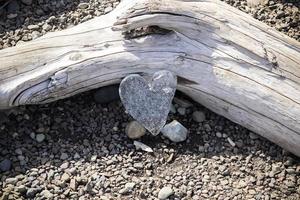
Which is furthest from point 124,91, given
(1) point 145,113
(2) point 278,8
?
(2) point 278,8

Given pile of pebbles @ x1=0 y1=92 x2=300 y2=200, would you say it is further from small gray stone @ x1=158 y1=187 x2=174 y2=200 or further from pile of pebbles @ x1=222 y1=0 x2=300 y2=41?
pile of pebbles @ x1=222 y1=0 x2=300 y2=41

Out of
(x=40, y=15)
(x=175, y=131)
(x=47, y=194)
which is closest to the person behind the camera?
(x=47, y=194)

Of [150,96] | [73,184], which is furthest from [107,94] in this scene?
[73,184]

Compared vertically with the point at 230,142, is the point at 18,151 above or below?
below

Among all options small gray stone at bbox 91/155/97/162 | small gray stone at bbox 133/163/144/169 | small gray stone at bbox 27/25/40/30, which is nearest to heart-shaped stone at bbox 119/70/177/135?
small gray stone at bbox 133/163/144/169

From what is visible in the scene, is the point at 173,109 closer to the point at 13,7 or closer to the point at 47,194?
the point at 47,194
